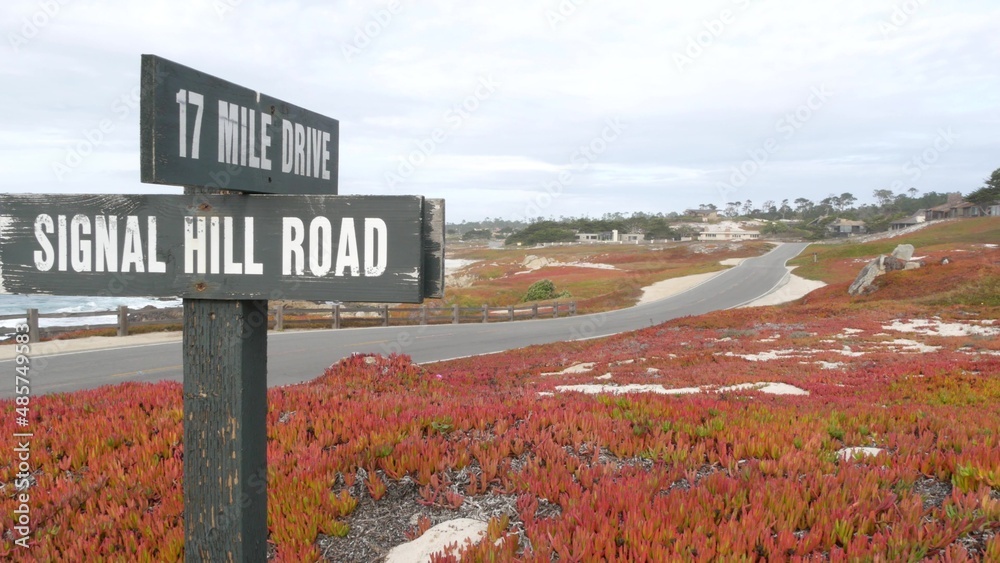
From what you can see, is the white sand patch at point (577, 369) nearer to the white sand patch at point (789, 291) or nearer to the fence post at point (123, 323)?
the fence post at point (123, 323)

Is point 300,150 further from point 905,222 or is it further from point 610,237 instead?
point 610,237

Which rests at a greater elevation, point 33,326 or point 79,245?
point 79,245

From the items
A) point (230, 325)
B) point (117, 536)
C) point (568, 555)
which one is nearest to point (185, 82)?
point (230, 325)

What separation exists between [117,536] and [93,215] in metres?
2.50

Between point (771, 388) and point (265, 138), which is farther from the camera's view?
point (771, 388)

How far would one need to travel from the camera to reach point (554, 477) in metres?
4.16

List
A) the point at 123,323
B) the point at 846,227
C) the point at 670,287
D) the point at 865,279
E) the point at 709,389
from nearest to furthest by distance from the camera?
the point at 709,389 → the point at 123,323 → the point at 865,279 → the point at 670,287 → the point at 846,227

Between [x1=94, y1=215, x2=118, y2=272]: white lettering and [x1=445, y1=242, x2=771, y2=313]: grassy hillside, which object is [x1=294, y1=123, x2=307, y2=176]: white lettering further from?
[x1=445, y1=242, x2=771, y2=313]: grassy hillside

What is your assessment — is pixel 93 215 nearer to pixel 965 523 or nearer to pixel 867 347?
pixel 965 523

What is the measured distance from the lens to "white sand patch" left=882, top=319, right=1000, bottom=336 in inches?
752

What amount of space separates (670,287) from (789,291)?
9.87 m

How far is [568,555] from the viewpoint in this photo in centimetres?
312

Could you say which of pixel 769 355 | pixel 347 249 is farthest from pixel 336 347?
pixel 347 249

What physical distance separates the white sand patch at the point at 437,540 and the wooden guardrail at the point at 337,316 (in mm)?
14503
